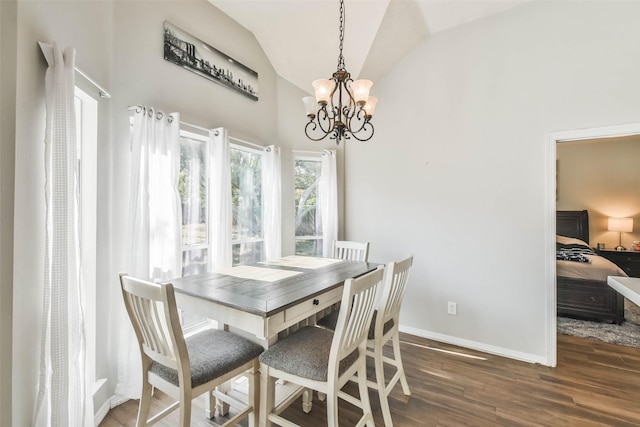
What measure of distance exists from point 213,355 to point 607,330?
4120 mm

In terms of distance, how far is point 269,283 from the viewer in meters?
1.82

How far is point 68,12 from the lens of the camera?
157 cm

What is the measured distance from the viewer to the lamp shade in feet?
15.5

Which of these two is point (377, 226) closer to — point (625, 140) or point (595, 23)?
point (595, 23)

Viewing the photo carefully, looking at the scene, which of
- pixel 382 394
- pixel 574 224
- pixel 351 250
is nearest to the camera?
pixel 382 394

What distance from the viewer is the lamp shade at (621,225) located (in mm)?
4738

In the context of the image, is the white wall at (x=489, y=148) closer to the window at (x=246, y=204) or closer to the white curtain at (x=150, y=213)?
the window at (x=246, y=204)

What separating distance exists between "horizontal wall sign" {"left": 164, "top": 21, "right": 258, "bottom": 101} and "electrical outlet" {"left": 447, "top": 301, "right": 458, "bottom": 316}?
10.1 feet

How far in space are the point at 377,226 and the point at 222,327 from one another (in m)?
2.10

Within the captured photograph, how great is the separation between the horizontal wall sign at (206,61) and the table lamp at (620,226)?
6.12m

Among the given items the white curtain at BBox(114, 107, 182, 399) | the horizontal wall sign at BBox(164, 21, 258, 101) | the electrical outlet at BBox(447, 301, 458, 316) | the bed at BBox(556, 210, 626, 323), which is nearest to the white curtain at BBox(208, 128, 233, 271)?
the white curtain at BBox(114, 107, 182, 399)

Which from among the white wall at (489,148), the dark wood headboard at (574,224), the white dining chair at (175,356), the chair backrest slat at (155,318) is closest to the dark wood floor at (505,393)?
the white wall at (489,148)

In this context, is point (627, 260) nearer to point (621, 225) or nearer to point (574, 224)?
point (621, 225)

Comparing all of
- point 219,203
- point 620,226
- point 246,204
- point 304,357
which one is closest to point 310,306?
point 304,357
